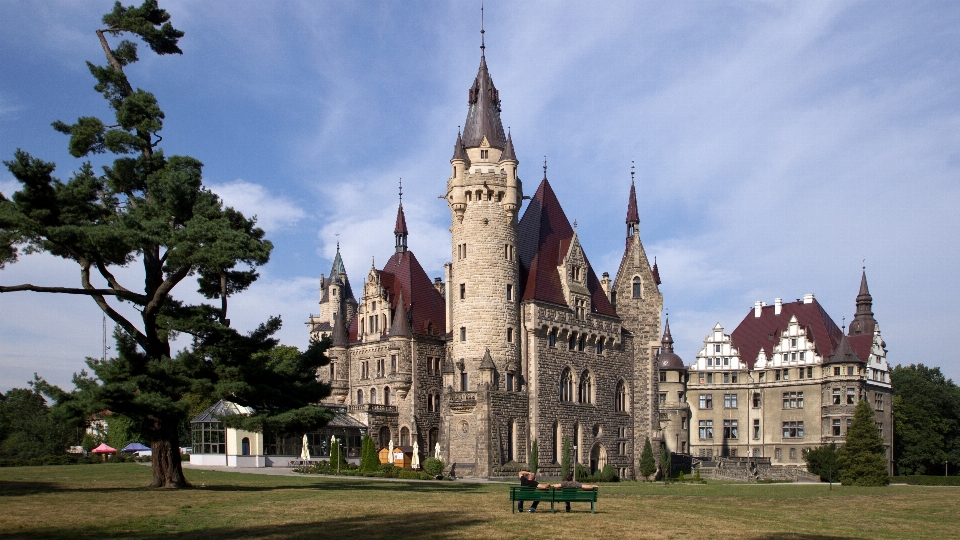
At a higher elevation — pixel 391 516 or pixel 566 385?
pixel 566 385

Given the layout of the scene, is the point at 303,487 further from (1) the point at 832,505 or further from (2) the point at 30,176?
(1) the point at 832,505

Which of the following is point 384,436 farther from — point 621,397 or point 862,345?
point 862,345

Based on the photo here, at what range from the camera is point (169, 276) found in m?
28.4

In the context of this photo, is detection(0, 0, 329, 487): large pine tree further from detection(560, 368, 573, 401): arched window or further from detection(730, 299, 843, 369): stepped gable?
detection(730, 299, 843, 369): stepped gable

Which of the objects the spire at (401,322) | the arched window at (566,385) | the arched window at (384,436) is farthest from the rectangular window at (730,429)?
the spire at (401,322)

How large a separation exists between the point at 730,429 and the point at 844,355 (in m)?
11.8

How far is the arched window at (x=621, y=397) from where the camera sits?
63.1 m

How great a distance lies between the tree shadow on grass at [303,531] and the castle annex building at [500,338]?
34824 millimetres

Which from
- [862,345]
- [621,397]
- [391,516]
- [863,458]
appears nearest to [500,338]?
[621,397]

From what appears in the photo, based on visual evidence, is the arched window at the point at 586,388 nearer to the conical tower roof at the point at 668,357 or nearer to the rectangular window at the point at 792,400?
the conical tower roof at the point at 668,357

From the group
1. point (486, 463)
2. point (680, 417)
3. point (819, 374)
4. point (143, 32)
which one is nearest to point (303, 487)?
point (143, 32)

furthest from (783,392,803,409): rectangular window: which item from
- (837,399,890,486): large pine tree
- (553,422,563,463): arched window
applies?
(837,399,890,486): large pine tree

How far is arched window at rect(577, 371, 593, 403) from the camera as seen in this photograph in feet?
197

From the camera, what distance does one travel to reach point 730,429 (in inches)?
3196
